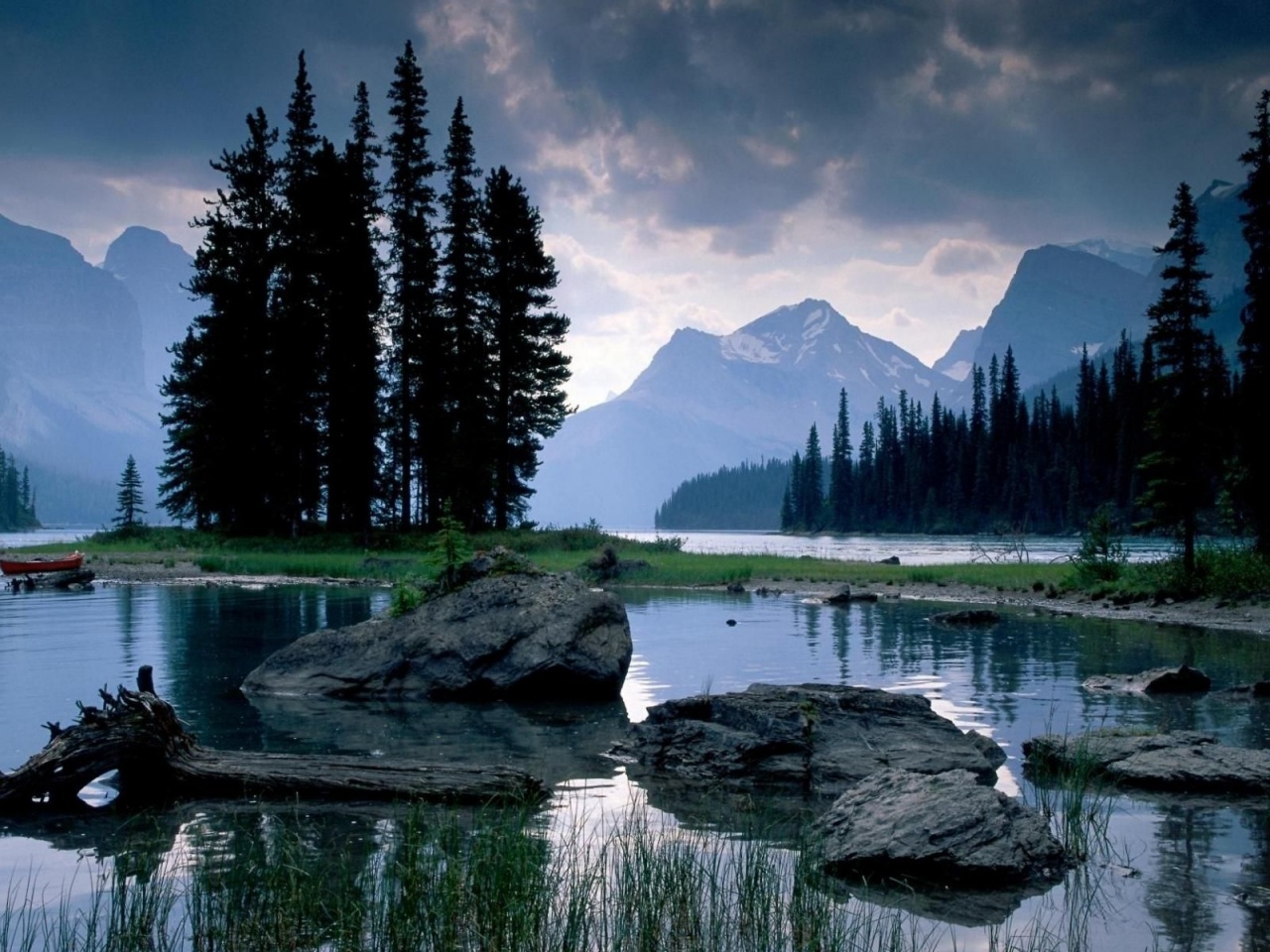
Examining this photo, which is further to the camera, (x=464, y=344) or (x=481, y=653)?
(x=464, y=344)

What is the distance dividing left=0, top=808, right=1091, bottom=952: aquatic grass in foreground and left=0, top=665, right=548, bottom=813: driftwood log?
1942mm

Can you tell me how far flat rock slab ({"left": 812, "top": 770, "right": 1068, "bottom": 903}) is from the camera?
7395 millimetres

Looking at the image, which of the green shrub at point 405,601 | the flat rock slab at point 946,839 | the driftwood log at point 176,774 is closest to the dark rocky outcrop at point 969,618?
the green shrub at point 405,601

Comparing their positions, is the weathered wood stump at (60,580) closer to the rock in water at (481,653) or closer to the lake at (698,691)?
the lake at (698,691)

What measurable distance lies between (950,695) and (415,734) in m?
8.93

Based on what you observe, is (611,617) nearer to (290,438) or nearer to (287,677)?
(287,677)

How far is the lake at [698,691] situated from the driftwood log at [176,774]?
0.51 m

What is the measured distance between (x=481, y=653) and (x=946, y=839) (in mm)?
10094

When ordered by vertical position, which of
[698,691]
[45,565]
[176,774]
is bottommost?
[698,691]

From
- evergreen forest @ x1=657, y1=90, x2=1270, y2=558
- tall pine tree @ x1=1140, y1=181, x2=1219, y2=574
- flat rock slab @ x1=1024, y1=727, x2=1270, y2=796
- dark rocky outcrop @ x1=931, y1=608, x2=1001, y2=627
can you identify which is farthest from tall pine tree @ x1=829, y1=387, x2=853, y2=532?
flat rock slab @ x1=1024, y1=727, x2=1270, y2=796

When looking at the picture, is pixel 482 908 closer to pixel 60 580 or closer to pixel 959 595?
pixel 959 595

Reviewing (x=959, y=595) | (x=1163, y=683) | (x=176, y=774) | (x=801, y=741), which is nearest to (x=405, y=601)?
(x=176, y=774)

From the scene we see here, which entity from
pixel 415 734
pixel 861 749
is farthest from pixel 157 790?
pixel 861 749

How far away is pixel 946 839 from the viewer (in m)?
7.64
